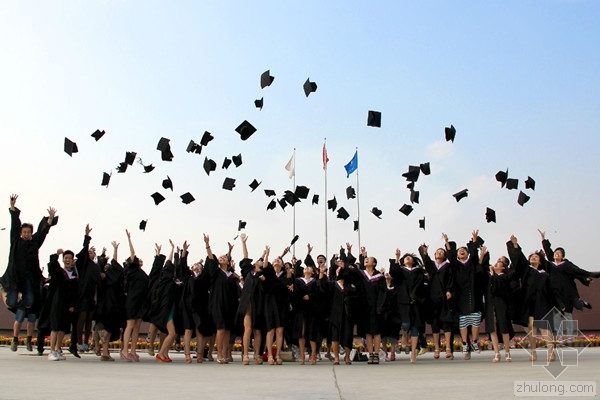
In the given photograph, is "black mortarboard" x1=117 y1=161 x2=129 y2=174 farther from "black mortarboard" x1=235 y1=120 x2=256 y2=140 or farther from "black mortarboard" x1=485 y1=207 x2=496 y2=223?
"black mortarboard" x1=485 y1=207 x2=496 y2=223

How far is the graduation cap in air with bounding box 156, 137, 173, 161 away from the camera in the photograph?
514 inches

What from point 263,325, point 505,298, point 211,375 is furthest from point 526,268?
point 211,375

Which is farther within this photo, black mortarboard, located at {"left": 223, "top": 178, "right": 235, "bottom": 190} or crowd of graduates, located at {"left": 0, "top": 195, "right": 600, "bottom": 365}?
black mortarboard, located at {"left": 223, "top": 178, "right": 235, "bottom": 190}

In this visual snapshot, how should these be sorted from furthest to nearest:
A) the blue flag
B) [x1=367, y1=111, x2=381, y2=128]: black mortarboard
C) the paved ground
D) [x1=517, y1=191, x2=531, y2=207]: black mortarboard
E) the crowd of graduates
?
the blue flag
[x1=367, y1=111, x2=381, y2=128]: black mortarboard
[x1=517, y1=191, x2=531, y2=207]: black mortarboard
the crowd of graduates
the paved ground

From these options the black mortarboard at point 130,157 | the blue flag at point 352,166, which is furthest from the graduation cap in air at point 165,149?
the blue flag at point 352,166

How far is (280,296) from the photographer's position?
408 inches

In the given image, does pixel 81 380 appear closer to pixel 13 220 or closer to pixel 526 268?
pixel 13 220

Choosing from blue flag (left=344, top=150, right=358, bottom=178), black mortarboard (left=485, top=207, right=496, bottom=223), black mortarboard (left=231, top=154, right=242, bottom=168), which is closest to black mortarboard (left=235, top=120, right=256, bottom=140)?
black mortarboard (left=231, top=154, right=242, bottom=168)

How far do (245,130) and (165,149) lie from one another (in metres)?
1.53

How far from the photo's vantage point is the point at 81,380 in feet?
21.1

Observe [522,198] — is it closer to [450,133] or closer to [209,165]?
[450,133]

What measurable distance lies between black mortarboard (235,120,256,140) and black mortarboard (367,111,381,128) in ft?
7.98

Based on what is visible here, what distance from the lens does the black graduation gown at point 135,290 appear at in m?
10.6

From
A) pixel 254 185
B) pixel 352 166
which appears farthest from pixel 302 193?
pixel 352 166
